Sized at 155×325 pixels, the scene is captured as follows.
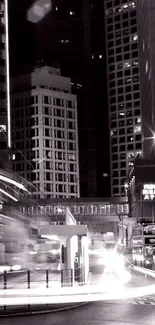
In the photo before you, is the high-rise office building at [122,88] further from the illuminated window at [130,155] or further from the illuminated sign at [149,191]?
the illuminated sign at [149,191]

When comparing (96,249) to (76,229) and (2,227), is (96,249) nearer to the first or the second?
(2,227)

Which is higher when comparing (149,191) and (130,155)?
(130,155)

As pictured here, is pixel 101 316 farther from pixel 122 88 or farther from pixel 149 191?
pixel 122 88

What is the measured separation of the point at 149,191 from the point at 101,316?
88964mm

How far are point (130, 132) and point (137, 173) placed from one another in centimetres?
7847

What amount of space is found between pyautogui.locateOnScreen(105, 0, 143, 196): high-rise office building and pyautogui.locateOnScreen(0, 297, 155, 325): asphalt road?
16137 cm

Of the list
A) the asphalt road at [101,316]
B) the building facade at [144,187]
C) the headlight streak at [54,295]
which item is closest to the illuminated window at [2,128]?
the building facade at [144,187]

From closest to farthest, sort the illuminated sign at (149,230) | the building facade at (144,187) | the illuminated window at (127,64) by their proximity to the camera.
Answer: the illuminated sign at (149,230)
the building facade at (144,187)
the illuminated window at (127,64)

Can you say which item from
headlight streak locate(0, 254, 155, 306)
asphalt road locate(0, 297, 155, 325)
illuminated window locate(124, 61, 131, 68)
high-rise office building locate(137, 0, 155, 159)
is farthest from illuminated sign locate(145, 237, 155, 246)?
illuminated window locate(124, 61, 131, 68)

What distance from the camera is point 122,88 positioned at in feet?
639

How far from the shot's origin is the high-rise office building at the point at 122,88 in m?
186

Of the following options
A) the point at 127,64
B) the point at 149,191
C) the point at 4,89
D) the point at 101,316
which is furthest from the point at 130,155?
the point at 101,316

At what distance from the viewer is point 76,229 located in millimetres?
23297

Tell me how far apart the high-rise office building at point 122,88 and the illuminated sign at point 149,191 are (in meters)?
74.6
